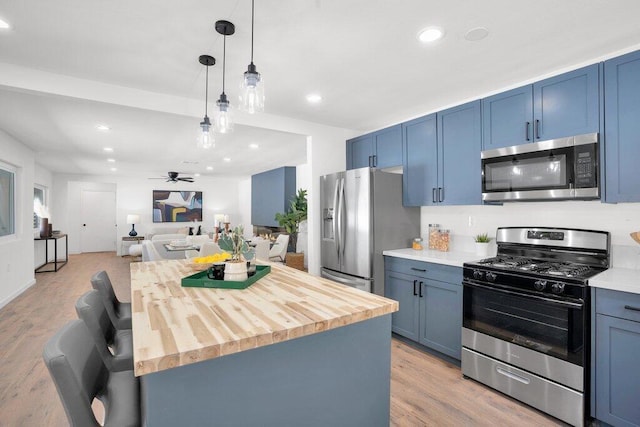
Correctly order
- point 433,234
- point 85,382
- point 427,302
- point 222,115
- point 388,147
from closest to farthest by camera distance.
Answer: point 85,382, point 222,115, point 427,302, point 433,234, point 388,147

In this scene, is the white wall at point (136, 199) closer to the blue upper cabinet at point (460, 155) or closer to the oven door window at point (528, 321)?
the blue upper cabinet at point (460, 155)

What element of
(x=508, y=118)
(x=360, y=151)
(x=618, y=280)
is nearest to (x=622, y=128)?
(x=508, y=118)

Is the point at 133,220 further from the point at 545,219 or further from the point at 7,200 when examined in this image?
the point at 545,219

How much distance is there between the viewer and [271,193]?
26.5ft

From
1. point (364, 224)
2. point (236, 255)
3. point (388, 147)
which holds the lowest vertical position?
point (236, 255)

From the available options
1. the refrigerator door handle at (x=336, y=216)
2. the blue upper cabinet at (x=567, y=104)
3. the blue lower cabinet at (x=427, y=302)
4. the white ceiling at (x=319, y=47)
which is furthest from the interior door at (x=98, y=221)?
the blue upper cabinet at (x=567, y=104)

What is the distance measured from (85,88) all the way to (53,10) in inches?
40.7

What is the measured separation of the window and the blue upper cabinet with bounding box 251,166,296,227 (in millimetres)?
4604

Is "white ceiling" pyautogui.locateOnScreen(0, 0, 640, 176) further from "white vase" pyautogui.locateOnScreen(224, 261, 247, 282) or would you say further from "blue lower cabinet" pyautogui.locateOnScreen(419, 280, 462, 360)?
"blue lower cabinet" pyautogui.locateOnScreen(419, 280, 462, 360)

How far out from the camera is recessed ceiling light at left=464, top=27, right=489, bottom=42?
2.01 m

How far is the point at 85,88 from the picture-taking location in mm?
2729

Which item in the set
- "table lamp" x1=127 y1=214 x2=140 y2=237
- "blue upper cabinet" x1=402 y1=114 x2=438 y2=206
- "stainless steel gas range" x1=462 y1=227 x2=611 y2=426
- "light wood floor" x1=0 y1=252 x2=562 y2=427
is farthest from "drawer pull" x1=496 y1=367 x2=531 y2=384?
"table lamp" x1=127 y1=214 x2=140 y2=237

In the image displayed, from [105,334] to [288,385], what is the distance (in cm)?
113

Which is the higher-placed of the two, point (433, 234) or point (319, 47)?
point (319, 47)
